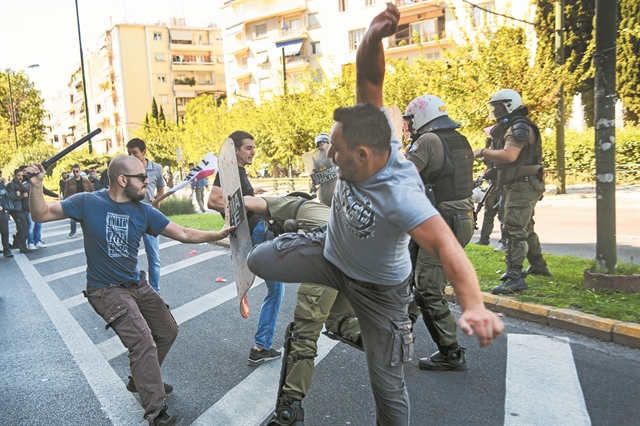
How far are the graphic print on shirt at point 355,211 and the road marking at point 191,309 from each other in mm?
3166

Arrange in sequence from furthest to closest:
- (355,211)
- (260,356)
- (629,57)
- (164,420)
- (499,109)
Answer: (629,57) < (499,109) < (260,356) < (164,420) < (355,211)

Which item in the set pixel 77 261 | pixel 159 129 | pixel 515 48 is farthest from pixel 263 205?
pixel 159 129

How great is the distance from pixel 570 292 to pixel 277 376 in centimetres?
321

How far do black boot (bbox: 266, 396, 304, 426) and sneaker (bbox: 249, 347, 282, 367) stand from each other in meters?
1.24

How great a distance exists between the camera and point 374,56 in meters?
2.66

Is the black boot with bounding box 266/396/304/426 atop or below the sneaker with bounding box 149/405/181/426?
atop

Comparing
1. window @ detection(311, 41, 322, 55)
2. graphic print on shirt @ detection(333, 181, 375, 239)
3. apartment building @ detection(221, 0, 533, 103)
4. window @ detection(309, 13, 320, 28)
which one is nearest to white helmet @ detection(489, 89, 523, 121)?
graphic print on shirt @ detection(333, 181, 375, 239)

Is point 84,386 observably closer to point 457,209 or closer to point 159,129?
point 457,209

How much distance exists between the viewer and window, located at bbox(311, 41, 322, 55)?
157 ft

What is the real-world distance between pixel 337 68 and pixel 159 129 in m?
17.8

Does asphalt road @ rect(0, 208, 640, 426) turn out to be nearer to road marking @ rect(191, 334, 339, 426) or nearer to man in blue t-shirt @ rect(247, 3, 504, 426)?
road marking @ rect(191, 334, 339, 426)

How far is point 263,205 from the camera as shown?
3586 millimetres

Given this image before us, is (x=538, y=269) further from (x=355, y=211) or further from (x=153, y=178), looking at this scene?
(x=153, y=178)

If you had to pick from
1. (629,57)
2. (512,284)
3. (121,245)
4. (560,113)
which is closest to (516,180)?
(512,284)
